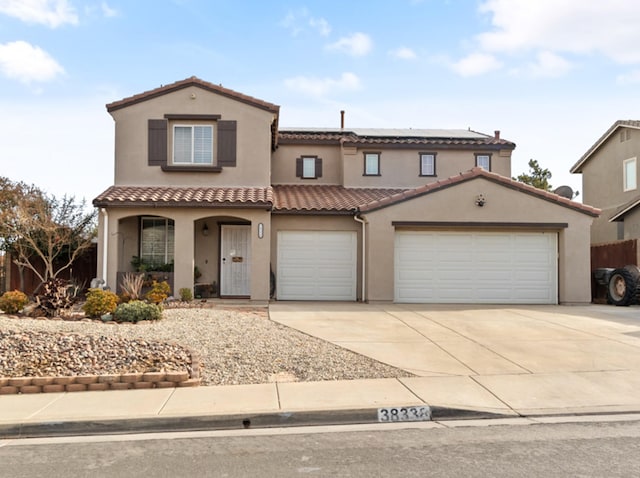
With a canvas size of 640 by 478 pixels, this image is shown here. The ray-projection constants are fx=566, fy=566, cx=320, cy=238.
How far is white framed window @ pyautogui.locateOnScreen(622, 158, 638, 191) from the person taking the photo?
2377 centimetres

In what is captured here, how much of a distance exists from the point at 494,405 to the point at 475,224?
32.8 ft

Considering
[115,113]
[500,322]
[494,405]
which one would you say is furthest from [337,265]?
[494,405]

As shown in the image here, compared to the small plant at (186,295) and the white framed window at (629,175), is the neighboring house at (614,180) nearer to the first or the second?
the white framed window at (629,175)

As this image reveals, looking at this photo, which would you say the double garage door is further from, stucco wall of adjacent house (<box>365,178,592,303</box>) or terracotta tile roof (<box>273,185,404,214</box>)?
terracotta tile roof (<box>273,185,404,214</box>)

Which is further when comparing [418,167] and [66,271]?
[418,167]

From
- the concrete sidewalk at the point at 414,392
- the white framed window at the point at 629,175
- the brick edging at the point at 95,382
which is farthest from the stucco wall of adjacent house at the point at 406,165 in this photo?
the brick edging at the point at 95,382

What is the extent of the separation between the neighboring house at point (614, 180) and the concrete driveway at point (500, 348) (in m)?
9.65

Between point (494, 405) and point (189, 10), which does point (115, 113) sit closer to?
point (189, 10)

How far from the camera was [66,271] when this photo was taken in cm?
1917

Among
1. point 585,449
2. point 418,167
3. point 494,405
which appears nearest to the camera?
point 585,449

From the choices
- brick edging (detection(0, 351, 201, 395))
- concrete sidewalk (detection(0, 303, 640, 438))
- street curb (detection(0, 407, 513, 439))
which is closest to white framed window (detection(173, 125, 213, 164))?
concrete sidewalk (detection(0, 303, 640, 438))

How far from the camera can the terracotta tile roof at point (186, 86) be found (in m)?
17.0

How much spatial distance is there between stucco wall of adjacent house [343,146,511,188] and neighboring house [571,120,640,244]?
242 inches

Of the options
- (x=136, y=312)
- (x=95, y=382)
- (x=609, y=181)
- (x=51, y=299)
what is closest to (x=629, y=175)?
(x=609, y=181)
